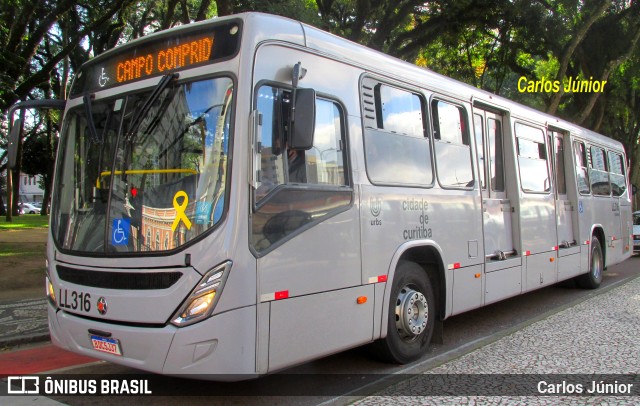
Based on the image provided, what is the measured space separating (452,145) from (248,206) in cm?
335

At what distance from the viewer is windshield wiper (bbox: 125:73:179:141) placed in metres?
4.07

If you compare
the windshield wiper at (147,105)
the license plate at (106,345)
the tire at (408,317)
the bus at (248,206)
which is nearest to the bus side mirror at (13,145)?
the bus at (248,206)

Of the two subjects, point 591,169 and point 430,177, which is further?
point 591,169

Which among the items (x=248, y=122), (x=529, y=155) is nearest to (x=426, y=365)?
(x=248, y=122)

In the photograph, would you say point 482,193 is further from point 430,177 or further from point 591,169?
point 591,169

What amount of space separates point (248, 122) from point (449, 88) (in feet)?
11.0

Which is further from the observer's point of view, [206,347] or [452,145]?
[452,145]

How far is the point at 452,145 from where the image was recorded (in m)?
6.23

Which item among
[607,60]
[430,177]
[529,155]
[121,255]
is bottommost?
[121,255]

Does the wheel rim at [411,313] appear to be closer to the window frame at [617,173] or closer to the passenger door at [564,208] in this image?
the passenger door at [564,208]

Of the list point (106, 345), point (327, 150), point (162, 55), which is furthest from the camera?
point (327, 150)

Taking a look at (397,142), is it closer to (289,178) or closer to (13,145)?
(289,178)

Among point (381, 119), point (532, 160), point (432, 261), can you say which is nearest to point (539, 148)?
point (532, 160)

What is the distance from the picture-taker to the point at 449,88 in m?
6.29
